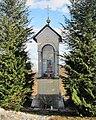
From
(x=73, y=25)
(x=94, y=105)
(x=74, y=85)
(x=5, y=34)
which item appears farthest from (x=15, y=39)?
(x=94, y=105)

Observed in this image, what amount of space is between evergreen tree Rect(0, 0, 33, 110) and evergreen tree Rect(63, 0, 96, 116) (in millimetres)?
2439

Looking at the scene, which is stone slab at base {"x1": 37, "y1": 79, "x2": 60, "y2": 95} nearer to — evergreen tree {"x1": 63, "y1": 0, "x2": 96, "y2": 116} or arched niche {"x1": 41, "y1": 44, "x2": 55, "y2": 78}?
arched niche {"x1": 41, "y1": 44, "x2": 55, "y2": 78}

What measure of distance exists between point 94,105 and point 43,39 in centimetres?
537

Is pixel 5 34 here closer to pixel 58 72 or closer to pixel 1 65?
pixel 1 65

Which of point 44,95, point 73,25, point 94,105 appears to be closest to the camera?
point 94,105

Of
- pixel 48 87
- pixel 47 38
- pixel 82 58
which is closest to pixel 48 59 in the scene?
pixel 47 38

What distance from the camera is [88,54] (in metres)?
13.0

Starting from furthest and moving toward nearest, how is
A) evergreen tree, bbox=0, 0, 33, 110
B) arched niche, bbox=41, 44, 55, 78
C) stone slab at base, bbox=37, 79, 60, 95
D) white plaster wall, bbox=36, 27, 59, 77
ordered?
1. arched niche, bbox=41, 44, 55, 78
2. white plaster wall, bbox=36, 27, 59, 77
3. stone slab at base, bbox=37, 79, 60, 95
4. evergreen tree, bbox=0, 0, 33, 110

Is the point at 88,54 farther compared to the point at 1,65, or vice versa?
the point at 1,65

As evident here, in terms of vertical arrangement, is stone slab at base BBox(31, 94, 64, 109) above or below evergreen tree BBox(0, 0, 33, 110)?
below

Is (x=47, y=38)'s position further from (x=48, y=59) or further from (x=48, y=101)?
(x=48, y=101)

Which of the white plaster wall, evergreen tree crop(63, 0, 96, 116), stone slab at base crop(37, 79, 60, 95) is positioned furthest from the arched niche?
evergreen tree crop(63, 0, 96, 116)

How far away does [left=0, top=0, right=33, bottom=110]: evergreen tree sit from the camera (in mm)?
14219

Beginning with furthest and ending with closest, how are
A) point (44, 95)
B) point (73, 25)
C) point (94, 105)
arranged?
point (44, 95), point (73, 25), point (94, 105)
